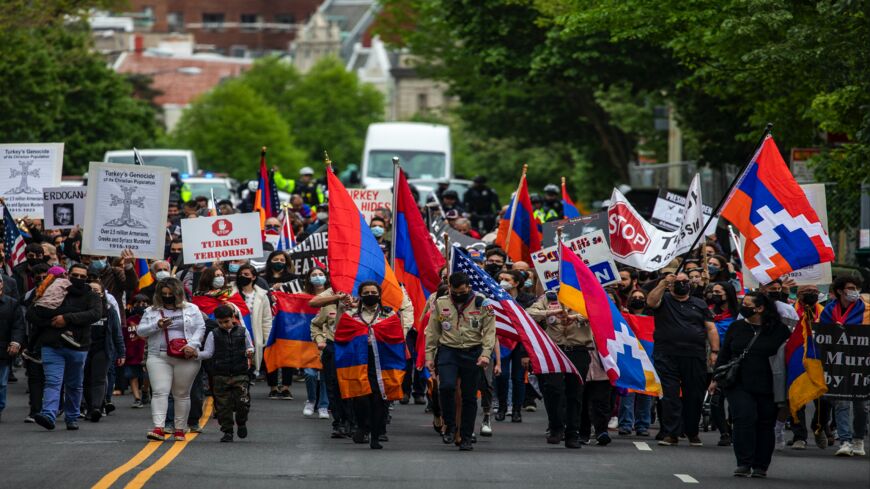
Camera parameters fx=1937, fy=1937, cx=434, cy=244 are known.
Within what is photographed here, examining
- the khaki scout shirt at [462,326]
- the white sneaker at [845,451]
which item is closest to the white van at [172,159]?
the khaki scout shirt at [462,326]

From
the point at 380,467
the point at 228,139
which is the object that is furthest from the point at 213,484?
the point at 228,139

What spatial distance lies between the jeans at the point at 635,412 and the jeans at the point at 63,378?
5357 millimetres

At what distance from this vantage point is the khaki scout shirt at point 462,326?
17.1 meters

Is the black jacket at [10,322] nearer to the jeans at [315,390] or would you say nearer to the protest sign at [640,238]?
the jeans at [315,390]

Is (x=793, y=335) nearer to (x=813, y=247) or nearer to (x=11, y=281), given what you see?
(x=813, y=247)

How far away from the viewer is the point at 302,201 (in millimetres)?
31938

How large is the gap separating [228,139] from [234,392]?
94182mm

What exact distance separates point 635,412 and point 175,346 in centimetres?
489

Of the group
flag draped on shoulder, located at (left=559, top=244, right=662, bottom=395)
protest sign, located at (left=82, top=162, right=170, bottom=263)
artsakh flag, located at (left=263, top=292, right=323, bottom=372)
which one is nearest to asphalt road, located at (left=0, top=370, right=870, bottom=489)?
flag draped on shoulder, located at (left=559, top=244, right=662, bottom=395)

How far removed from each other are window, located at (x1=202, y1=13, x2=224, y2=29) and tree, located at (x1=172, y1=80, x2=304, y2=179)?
187ft

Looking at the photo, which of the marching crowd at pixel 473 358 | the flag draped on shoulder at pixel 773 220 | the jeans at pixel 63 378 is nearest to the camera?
the marching crowd at pixel 473 358

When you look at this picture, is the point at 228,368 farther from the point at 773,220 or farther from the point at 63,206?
the point at 63,206

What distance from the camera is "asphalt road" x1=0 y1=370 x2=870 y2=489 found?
14555 millimetres

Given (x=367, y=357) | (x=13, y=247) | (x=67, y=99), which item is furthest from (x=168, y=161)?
(x=367, y=357)
